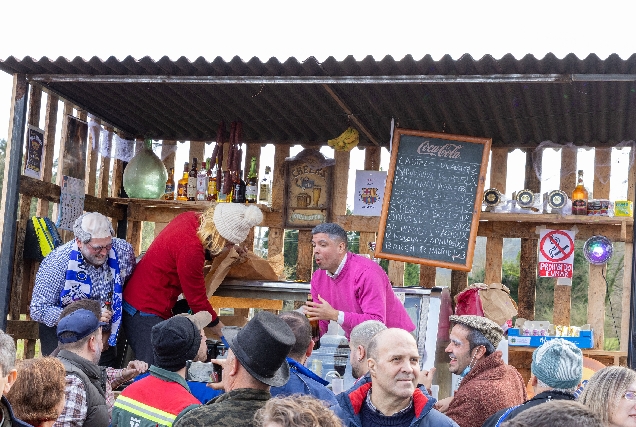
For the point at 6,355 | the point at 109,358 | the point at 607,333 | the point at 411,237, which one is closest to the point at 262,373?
the point at 6,355

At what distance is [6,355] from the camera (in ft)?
9.80

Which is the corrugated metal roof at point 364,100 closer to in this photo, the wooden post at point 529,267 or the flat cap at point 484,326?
the wooden post at point 529,267

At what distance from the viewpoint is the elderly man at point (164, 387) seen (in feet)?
12.7

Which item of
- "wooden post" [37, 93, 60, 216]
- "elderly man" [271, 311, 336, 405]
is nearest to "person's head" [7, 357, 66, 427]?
"elderly man" [271, 311, 336, 405]

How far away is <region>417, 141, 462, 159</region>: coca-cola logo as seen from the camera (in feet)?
24.8

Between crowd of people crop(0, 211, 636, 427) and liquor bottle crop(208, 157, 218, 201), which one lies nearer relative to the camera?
crowd of people crop(0, 211, 636, 427)

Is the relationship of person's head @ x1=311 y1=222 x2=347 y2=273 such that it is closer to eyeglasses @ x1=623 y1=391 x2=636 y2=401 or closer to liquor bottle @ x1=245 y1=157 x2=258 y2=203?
liquor bottle @ x1=245 y1=157 x2=258 y2=203

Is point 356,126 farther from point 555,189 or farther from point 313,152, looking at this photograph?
point 555,189

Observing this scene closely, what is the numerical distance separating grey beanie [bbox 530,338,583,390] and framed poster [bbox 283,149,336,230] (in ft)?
13.7

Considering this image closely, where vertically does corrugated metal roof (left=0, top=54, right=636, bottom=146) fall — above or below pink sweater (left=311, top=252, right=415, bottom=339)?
above

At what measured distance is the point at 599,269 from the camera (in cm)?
782

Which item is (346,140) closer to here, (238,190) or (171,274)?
(238,190)

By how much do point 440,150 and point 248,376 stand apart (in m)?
4.63

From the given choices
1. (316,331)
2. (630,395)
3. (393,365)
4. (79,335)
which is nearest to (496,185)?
(316,331)
